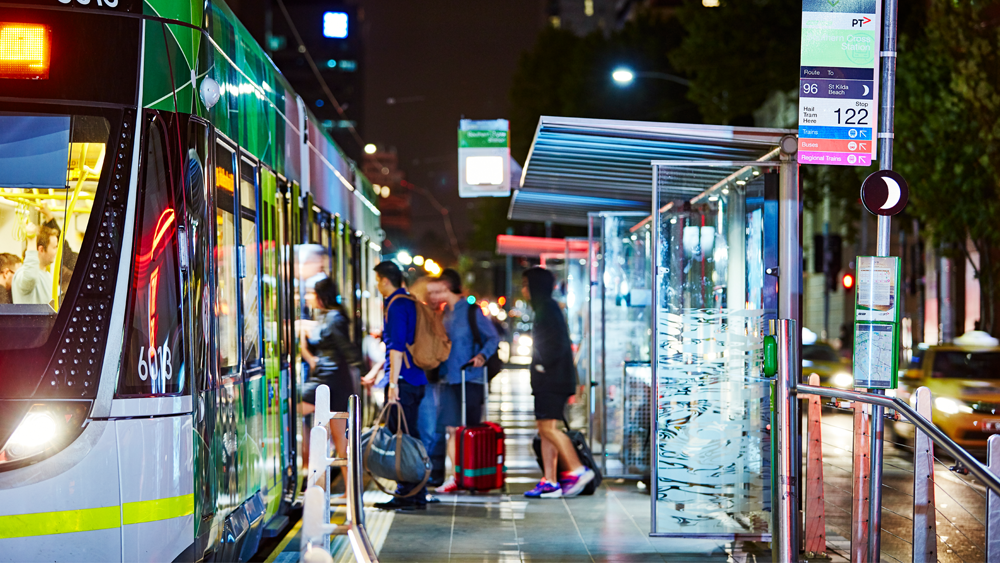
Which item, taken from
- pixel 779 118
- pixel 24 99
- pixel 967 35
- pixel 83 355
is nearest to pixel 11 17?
pixel 24 99

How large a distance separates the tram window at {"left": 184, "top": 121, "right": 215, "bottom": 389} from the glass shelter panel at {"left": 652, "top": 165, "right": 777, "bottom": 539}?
3.31m

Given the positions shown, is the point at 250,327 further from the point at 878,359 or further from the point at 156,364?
the point at 878,359

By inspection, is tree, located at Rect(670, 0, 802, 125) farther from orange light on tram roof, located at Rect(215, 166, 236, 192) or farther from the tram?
the tram

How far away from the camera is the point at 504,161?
45.0 ft

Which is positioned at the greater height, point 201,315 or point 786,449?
point 201,315

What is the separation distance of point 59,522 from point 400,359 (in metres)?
4.54

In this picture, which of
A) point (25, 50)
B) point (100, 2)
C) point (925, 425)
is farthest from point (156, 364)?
point (925, 425)

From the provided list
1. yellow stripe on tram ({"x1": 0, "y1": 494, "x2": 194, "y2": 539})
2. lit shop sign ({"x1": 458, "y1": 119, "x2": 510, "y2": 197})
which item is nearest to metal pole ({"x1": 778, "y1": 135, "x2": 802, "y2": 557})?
yellow stripe on tram ({"x1": 0, "y1": 494, "x2": 194, "y2": 539})

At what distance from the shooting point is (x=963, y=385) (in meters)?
13.4

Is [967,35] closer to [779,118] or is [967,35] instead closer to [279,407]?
[279,407]

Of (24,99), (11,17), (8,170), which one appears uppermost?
(11,17)

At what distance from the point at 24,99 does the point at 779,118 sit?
35110 millimetres

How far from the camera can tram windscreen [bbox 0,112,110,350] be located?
4934 millimetres

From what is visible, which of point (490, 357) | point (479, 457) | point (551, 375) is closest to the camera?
point (551, 375)
